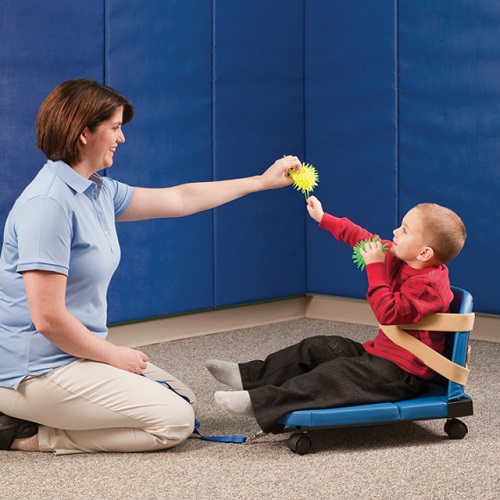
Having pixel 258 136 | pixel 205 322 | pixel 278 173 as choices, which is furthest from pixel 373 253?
pixel 258 136

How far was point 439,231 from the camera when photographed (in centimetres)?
241

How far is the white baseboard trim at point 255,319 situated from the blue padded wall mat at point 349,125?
0.08 metres

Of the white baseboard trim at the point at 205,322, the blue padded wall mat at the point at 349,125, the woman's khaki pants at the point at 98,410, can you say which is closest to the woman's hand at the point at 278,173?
the woman's khaki pants at the point at 98,410

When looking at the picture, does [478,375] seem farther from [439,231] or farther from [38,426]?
[38,426]

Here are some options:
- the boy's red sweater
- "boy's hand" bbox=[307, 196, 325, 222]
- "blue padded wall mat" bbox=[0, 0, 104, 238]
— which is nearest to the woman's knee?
the boy's red sweater

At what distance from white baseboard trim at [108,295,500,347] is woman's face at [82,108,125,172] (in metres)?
1.49

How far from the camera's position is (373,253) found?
2.42 m

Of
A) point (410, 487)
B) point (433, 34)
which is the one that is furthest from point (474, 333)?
point (410, 487)

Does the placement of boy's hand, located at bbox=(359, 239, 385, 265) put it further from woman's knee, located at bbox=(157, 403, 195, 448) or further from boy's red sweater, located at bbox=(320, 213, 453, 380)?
woman's knee, located at bbox=(157, 403, 195, 448)

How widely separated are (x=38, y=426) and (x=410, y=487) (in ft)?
3.23

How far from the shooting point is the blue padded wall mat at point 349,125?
4148 mm

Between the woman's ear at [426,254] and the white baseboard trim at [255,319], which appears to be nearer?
the woman's ear at [426,254]

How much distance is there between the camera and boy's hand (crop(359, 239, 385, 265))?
7.93ft

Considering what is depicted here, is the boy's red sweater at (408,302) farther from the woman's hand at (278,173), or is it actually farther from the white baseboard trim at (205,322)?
the white baseboard trim at (205,322)
